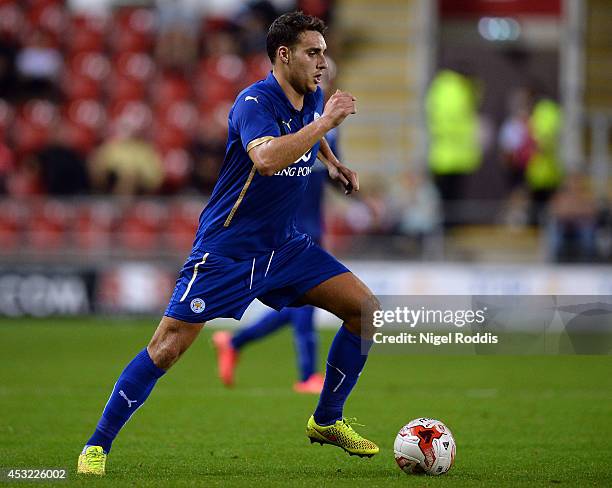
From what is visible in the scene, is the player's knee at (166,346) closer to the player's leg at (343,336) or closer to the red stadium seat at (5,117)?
the player's leg at (343,336)

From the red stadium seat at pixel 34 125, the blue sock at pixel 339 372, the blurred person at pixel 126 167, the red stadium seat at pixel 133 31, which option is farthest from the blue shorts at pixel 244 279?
the red stadium seat at pixel 133 31

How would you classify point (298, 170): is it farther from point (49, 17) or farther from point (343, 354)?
point (49, 17)

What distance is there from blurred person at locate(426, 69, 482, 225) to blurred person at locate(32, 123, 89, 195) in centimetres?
522

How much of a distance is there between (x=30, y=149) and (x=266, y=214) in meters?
13.6

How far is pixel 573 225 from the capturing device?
1670cm

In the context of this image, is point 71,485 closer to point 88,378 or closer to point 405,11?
point 88,378

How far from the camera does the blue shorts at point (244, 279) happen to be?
21.3ft

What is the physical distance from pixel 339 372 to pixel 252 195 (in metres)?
1.16

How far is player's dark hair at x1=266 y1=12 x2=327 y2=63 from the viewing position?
6.52 metres

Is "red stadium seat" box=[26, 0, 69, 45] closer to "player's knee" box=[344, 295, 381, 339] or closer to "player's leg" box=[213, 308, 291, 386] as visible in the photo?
"player's leg" box=[213, 308, 291, 386]

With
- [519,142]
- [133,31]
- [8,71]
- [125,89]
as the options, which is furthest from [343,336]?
[133,31]

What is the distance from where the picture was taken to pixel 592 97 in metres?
20.8

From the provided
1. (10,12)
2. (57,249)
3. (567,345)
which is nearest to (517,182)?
(57,249)

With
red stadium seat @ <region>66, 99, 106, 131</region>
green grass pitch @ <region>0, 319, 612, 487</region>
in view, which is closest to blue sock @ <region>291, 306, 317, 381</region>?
green grass pitch @ <region>0, 319, 612, 487</region>
